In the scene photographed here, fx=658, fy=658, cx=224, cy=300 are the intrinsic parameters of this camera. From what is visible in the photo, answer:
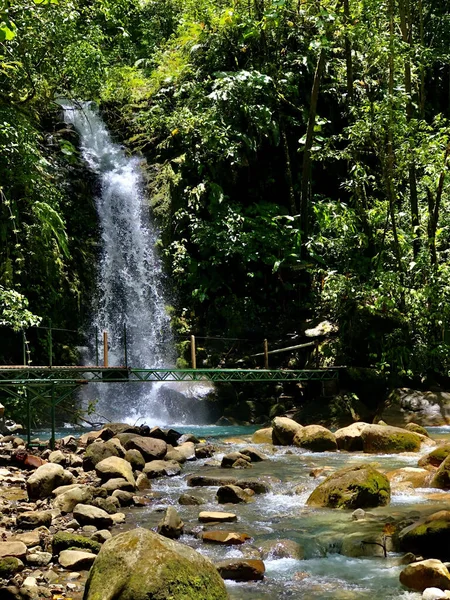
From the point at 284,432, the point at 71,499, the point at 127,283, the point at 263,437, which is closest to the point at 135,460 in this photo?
the point at 71,499

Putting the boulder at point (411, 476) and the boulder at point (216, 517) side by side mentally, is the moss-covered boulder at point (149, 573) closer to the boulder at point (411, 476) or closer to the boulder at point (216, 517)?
the boulder at point (216, 517)

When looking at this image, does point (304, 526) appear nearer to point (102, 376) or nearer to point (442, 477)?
point (442, 477)

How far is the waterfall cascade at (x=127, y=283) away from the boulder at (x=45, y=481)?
22.4ft

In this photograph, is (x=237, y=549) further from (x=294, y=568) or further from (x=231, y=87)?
(x=231, y=87)

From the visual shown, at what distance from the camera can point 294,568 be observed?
17.1 ft

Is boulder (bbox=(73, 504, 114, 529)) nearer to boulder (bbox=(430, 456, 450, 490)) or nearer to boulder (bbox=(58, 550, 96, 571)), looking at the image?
boulder (bbox=(58, 550, 96, 571))

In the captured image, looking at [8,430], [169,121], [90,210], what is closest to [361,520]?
[8,430]

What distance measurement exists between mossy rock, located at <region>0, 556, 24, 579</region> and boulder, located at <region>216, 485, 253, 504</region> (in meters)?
2.88

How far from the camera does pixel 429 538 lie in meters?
5.07

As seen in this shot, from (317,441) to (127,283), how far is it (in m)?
7.72

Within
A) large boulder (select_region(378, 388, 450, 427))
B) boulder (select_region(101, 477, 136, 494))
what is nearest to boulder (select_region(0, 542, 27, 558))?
boulder (select_region(101, 477, 136, 494))

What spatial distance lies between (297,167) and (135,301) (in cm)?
642

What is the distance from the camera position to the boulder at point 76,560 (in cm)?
515

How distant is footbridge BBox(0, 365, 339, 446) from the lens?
10.7 metres
